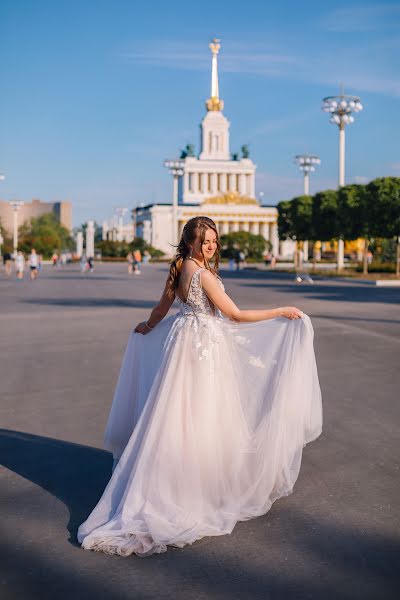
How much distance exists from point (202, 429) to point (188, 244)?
1055 millimetres

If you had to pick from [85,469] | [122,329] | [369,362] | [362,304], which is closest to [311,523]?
[85,469]

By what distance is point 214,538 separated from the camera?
416cm

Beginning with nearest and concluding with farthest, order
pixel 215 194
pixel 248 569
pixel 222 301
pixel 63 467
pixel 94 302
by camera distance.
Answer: pixel 248 569
pixel 222 301
pixel 63 467
pixel 94 302
pixel 215 194

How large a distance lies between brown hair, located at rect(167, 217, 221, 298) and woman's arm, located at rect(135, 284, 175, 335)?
0.21 ft

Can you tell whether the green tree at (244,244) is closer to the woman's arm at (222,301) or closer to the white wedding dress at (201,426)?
the white wedding dress at (201,426)

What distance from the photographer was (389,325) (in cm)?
1559

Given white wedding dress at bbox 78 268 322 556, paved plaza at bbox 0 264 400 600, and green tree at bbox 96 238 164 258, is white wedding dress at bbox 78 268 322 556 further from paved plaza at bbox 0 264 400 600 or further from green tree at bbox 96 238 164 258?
green tree at bbox 96 238 164 258

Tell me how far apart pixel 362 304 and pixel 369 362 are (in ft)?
38.1

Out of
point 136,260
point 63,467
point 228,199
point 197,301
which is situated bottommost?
point 63,467

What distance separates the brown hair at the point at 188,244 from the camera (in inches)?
177

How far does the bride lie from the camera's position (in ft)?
13.7

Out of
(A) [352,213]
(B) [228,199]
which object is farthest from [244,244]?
(A) [352,213]

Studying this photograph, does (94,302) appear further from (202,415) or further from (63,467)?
(202,415)

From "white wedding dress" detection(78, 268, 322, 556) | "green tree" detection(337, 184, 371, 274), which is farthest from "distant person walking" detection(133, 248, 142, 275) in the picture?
"white wedding dress" detection(78, 268, 322, 556)
